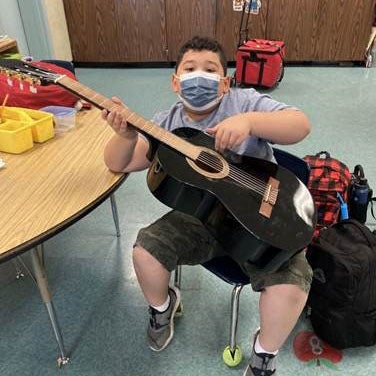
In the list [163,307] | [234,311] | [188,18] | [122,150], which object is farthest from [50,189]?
[188,18]

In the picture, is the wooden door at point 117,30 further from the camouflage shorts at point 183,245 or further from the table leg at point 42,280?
the table leg at point 42,280

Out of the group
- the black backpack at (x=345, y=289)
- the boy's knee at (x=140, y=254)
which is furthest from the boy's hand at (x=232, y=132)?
the black backpack at (x=345, y=289)

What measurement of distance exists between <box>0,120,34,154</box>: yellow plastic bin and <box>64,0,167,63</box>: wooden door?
360 centimetres

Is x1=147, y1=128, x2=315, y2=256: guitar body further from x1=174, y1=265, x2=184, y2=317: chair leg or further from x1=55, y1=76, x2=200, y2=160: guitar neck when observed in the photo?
x1=174, y1=265, x2=184, y2=317: chair leg

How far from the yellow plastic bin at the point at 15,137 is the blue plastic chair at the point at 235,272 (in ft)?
2.15

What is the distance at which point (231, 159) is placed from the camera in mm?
1118

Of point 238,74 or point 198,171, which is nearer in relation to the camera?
point 198,171

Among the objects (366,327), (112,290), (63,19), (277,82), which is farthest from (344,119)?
(63,19)

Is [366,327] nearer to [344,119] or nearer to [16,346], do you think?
[16,346]

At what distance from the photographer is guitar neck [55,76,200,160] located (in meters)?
1.01

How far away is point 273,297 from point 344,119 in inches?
95.0

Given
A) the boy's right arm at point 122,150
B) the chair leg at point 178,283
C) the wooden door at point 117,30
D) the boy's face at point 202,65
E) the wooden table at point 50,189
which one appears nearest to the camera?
the wooden table at point 50,189

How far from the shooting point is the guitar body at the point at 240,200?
37.3 inches

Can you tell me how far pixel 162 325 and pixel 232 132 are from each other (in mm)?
694
